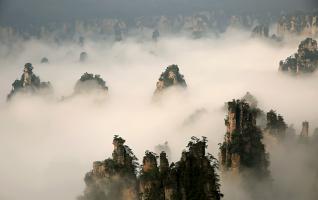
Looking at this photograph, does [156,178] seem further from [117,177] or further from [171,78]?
[171,78]

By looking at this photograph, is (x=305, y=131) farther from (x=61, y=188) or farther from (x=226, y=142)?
(x=61, y=188)

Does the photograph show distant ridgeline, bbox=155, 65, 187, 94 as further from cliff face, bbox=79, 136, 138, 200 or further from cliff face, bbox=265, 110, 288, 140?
cliff face, bbox=79, 136, 138, 200

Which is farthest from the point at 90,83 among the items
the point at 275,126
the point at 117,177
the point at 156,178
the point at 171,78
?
the point at 156,178

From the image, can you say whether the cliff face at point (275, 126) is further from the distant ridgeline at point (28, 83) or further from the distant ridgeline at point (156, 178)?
the distant ridgeline at point (28, 83)

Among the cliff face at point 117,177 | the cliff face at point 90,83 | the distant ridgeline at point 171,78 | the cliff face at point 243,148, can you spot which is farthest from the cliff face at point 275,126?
the cliff face at point 90,83

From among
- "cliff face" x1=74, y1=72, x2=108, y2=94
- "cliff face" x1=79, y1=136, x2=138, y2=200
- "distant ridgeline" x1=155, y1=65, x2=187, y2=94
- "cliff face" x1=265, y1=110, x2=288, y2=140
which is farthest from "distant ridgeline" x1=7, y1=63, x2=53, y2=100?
"cliff face" x1=265, y1=110, x2=288, y2=140

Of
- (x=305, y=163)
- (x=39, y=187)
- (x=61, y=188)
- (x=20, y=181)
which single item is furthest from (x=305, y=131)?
(x=20, y=181)
